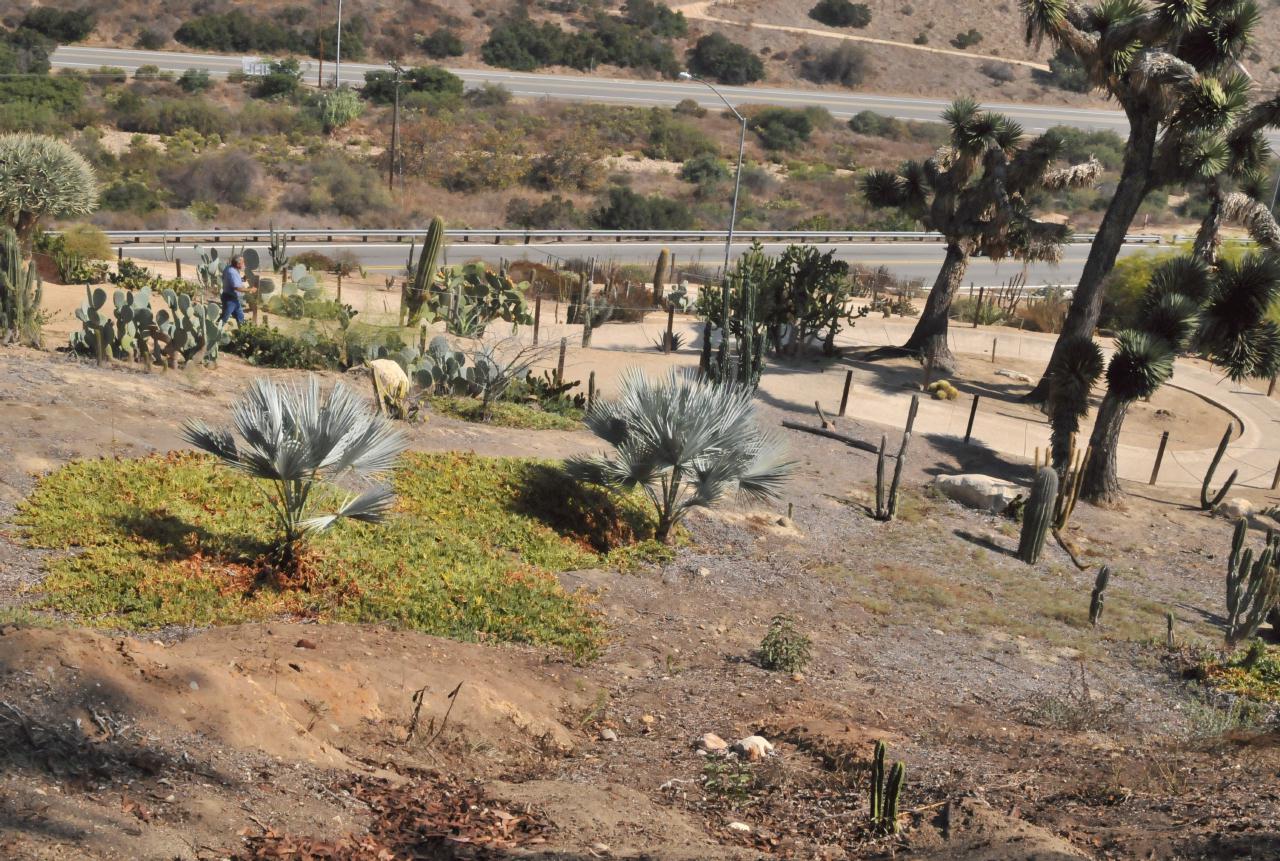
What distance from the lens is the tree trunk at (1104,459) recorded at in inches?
758

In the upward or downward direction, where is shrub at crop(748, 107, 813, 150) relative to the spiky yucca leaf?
upward

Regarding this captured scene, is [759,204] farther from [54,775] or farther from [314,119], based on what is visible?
[54,775]

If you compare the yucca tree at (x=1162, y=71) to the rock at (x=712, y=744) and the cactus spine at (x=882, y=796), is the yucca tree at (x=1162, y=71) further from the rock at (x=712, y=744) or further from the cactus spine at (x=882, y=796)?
the cactus spine at (x=882, y=796)

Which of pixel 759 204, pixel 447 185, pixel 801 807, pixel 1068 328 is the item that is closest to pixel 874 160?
pixel 759 204

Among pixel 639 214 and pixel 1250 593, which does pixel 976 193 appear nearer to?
pixel 1250 593

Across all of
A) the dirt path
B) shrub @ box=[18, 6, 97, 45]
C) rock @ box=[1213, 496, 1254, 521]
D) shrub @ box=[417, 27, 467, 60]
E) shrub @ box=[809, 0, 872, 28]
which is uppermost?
shrub @ box=[809, 0, 872, 28]

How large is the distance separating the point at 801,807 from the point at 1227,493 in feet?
49.0

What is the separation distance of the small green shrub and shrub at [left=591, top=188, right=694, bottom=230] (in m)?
37.9

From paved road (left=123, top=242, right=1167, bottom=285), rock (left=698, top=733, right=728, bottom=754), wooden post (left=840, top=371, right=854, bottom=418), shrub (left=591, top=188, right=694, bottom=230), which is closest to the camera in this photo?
rock (left=698, top=733, right=728, bottom=754)

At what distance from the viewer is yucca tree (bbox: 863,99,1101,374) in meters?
25.5

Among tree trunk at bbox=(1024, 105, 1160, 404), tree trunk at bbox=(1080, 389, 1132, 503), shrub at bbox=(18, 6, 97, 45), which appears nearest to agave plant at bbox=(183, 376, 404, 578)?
tree trunk at bbox=(1080, 389, 1132, 503)

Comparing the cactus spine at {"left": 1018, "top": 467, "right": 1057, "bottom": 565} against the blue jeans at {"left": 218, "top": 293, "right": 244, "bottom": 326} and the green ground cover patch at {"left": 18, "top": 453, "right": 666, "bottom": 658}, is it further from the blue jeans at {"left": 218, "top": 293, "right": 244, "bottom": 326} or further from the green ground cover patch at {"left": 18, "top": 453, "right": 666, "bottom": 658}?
the blue jeans at {"left": 218, "top": 293, "right": 244, "bottom": 326}

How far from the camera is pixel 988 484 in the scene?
18.3 m

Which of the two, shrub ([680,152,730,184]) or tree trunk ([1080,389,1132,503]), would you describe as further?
shrub ([680,152,730,184])
